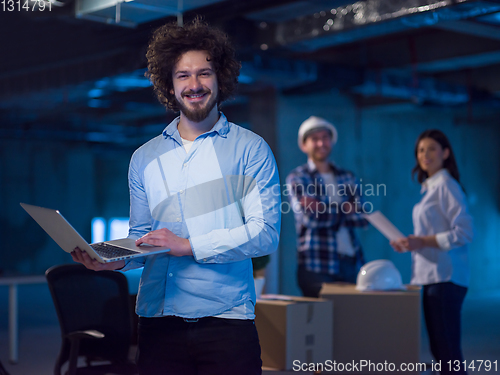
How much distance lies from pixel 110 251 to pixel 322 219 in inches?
88.1

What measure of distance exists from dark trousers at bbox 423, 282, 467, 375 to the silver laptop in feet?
6.36

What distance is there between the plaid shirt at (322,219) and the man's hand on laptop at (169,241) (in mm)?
2083

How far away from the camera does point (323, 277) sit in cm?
351

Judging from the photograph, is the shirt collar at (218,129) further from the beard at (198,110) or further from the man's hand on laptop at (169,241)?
the man's hand on laptop at (169,241)

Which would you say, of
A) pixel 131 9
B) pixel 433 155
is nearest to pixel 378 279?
pixel 433 155

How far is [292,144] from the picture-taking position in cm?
682

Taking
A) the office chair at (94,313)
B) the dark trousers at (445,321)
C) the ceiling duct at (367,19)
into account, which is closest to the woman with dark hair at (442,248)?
the dark trousers at (445,321)

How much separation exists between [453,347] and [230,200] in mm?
1892

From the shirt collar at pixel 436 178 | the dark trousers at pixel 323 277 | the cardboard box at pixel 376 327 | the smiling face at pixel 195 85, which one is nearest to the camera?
the smiling face at pixel 195 85

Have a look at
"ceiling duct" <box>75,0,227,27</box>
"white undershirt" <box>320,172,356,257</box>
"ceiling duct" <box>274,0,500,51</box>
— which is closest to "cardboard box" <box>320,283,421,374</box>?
"white undershirt" <box>320,172,356,257</box>

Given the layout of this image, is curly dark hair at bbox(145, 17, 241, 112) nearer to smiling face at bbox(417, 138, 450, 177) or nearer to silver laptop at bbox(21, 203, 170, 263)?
silver laptop at bbox(21, 203, 170, 263)

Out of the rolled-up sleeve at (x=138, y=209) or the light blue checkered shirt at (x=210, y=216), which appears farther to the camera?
the rolled-up sleeve at (x=138, y=209)

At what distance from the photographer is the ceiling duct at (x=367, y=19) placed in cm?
369

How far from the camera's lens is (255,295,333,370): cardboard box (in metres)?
2.63
